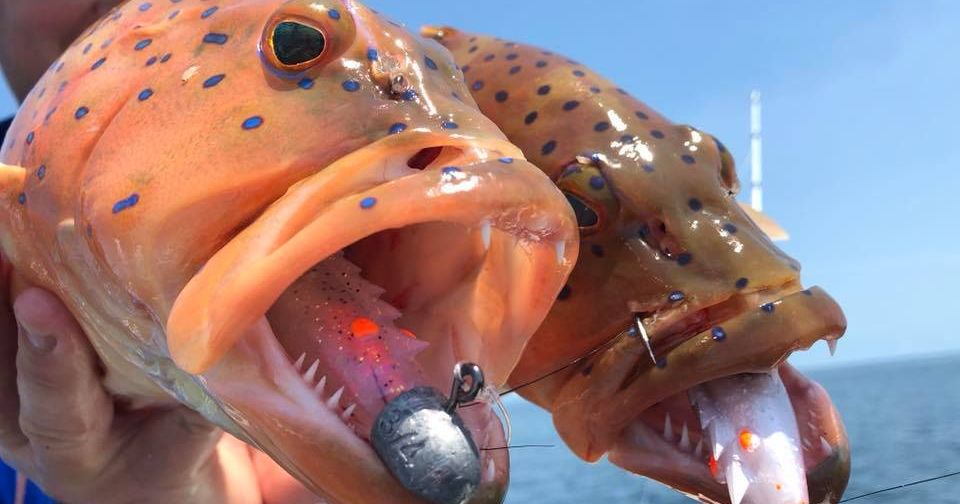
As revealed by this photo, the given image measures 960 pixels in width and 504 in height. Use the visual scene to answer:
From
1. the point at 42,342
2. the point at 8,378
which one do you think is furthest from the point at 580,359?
the point at 8,378

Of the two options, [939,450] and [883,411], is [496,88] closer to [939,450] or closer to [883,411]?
[939,450]

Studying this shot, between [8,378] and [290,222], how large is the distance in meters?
1.52

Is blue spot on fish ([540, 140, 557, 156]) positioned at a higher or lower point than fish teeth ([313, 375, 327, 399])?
lower

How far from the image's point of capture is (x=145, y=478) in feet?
8.47

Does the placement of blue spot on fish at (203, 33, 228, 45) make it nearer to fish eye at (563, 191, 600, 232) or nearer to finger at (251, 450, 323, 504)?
fish eye at (563, 191, 600, 232)

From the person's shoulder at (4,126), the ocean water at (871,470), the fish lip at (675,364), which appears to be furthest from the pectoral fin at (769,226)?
the ocean water at (871,470)

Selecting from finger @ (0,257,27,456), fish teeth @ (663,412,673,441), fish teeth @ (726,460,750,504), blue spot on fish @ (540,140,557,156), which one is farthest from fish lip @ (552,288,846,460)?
finger @ (0,257,27,456)

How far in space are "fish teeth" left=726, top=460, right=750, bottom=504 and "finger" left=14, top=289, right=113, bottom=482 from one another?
1.90 meters

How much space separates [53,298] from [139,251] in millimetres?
648

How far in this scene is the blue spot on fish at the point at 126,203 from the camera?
1.67 metres

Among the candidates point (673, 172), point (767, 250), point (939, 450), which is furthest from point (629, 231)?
point (939, 450)

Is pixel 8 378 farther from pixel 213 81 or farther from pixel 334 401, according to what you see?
pixel 334 401

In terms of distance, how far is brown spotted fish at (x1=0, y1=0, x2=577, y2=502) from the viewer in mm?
1472

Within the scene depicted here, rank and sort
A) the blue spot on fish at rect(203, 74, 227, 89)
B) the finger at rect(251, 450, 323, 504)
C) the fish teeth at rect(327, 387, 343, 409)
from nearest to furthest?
the fish teeth at rect(327, 387, 343, 409), the blue spot on fish at rect(203, 74, 227, 89), the finger at rect(251, 450, 323, 504)
